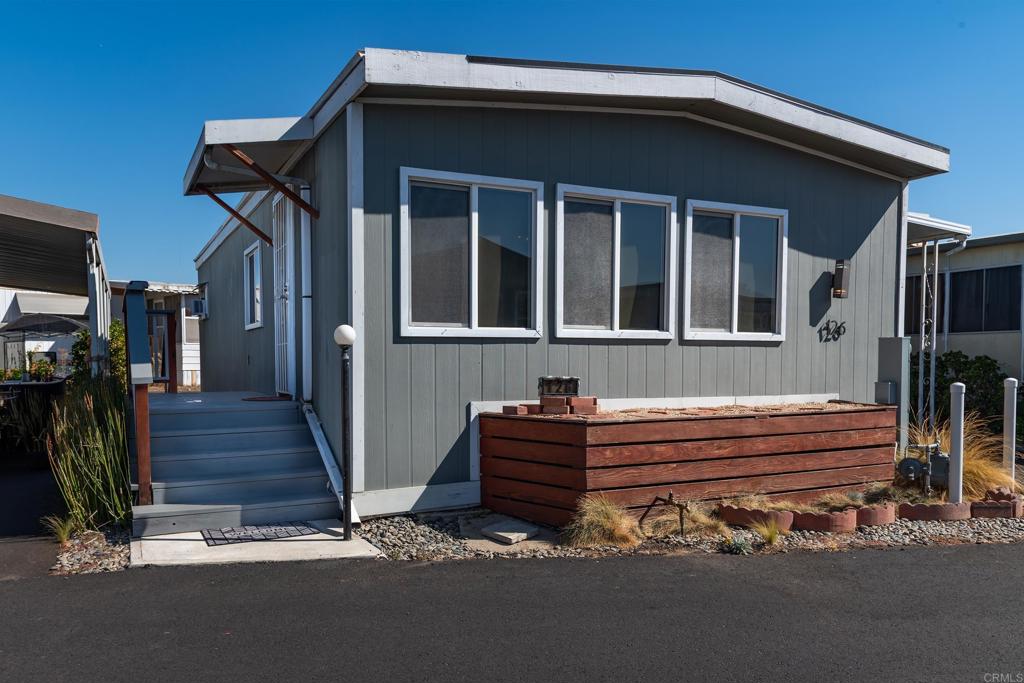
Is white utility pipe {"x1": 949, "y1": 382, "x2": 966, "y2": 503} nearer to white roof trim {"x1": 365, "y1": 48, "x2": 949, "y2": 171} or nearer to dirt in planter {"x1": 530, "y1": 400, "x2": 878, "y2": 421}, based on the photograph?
dirt in planter {"x1": 530, "y1": 400, "x2": 878, "y2": 421}

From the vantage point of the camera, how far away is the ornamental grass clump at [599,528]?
15.0 feet

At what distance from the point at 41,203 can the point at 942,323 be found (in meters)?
12.8

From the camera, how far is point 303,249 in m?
6.25

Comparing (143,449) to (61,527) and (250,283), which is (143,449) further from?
(250,283)

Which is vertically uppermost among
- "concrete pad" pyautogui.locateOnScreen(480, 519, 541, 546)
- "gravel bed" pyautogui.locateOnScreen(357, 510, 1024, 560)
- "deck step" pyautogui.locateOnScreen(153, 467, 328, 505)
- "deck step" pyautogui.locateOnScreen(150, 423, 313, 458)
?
"deck step" pyautogui.locateOnScreen(150, 423, 313, 458)

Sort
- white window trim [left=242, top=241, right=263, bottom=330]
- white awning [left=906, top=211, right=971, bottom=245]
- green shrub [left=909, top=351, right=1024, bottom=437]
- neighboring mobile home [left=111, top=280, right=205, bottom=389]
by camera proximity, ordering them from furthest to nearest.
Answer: neighboring mobile home [left=111, top=280, right=205, bottom=389]
green shrub [left=909, top=351, right=1024, bottom=437]
white awning [left=906, top=211, right=971, bottom=245]
white window trim [left=242, top=241, right=263, bottom=330]

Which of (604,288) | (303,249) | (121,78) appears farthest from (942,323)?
(121,78)

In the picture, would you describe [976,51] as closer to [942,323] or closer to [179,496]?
[942,323]

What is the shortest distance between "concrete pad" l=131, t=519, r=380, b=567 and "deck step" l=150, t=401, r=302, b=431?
49.9 inches

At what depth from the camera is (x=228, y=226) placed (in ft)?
32.6

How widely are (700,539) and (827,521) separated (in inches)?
38.9

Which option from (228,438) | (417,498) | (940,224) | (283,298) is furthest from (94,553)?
(940,224)

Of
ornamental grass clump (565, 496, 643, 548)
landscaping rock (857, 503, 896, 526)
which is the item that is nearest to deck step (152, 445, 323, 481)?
ornamental grass clump (565, 496, 643, 548)

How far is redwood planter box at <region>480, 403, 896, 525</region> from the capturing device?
480 centimetres
